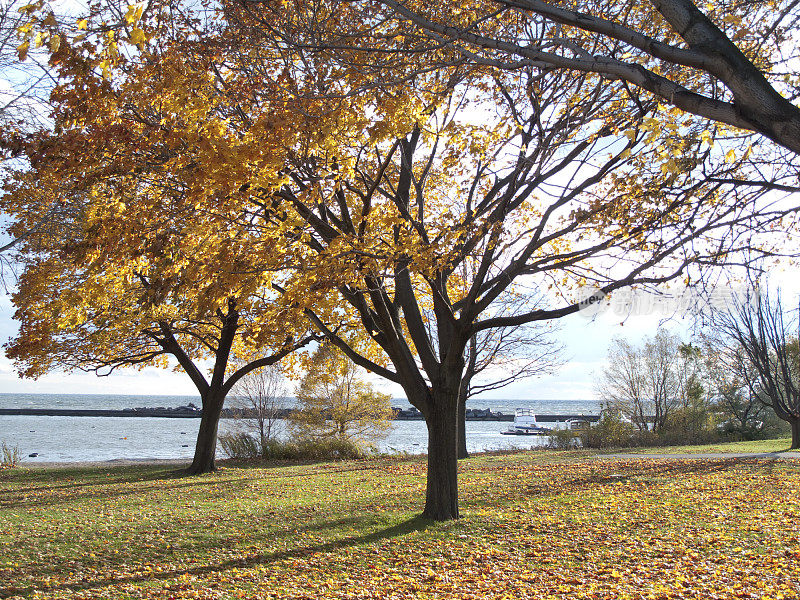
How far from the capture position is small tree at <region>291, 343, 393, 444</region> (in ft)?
76.3

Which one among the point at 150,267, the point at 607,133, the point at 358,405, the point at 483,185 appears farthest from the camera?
the point at 358,405

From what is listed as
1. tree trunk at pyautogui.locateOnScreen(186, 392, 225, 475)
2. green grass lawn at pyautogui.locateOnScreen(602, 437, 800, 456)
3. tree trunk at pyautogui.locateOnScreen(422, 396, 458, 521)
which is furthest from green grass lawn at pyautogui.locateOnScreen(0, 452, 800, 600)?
green grass lawn at pyautogui.locateOnScreen(602, 437, 800, 456)

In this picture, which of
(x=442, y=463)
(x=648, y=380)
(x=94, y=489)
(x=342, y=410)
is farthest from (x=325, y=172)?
(x=648, y=380)

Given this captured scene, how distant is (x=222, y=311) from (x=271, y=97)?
8.88 meters

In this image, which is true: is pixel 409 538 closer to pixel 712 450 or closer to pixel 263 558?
pixel 263 558

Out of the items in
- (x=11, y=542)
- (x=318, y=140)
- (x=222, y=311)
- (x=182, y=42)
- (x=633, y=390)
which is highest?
(x=182, y=42)

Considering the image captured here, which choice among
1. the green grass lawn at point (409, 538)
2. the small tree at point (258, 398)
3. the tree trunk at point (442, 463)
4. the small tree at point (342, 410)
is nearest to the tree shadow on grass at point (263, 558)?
the green grass lawn at point (409, 538)

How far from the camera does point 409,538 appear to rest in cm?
815

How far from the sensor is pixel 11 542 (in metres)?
7.97

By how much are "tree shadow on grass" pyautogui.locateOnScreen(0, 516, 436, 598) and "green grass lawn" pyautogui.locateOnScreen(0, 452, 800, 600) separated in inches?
1.3

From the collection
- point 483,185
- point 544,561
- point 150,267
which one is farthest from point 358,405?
point 544,561

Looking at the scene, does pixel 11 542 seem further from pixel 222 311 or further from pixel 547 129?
pixel 547 129

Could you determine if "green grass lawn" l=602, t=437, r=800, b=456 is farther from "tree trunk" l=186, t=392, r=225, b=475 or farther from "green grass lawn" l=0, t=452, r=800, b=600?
"tree trunk" l=186, t=392, r=225, b=475

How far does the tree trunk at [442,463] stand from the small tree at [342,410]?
13549mm
